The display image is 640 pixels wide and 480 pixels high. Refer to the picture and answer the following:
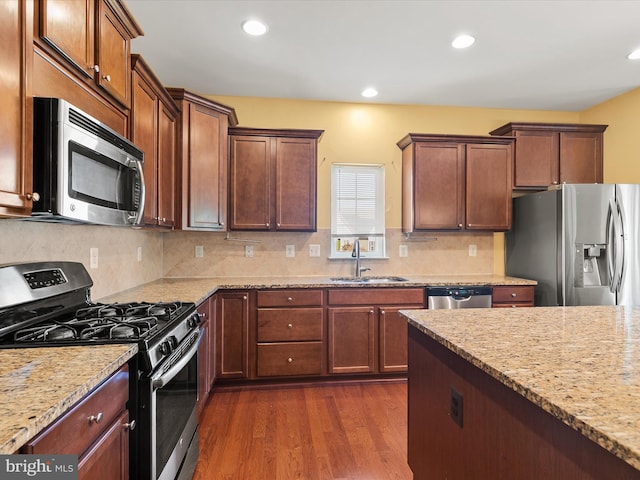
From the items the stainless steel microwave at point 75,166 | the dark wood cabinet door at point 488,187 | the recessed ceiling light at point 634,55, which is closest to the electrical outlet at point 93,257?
the stainless steel microwave at point 75,166

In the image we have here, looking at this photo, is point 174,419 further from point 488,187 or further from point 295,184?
point 488,187

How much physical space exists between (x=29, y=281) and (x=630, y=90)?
509 cm

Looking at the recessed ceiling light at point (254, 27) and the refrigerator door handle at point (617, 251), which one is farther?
the refrigerator door handle at point (617, 251)

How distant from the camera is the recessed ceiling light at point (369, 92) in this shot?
3.49 metres

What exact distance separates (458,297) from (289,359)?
1.62 meters

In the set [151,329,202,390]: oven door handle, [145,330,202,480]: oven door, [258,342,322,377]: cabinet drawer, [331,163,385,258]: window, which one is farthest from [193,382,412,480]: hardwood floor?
[331,163,385,258]: window

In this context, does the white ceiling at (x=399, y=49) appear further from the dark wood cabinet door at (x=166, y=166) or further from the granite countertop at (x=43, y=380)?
the granite countertop at (x=43, y=380)

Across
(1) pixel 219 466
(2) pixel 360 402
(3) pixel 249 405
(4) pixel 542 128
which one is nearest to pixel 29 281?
(1) pixel 219 466

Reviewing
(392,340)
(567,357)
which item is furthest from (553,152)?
(567,357)

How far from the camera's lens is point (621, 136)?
3609mm

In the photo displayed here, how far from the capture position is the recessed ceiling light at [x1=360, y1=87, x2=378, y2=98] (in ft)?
11.4

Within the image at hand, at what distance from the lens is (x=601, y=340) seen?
1.25m

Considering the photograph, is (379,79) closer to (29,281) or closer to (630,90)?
(630,90)

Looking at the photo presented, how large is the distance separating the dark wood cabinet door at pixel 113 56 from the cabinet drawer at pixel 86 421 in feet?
4.35
